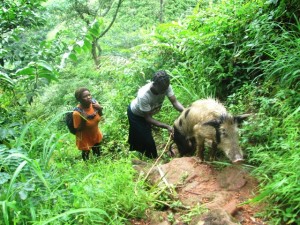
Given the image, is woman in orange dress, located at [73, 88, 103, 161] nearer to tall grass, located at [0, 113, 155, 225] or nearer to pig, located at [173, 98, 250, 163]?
pig, located at [173, 98, 250, 163]

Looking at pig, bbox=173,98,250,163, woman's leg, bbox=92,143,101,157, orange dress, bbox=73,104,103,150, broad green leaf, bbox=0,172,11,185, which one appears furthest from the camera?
woman's leg, bbox=92,143,101,157

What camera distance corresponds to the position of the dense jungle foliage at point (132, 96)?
9.89 feet

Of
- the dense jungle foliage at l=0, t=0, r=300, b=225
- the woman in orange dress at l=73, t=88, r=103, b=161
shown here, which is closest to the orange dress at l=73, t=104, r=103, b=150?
the woman in orange dress at l=73, t=88, r=103, b=161

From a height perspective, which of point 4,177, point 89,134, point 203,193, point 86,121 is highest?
point 4,177

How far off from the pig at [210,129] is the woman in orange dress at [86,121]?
1362 millimetres

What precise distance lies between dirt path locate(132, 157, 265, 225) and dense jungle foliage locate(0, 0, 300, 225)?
0.16 metres

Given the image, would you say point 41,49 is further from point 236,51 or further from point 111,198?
point 236,51

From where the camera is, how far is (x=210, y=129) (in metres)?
4.24

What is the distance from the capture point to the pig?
13.2 ft

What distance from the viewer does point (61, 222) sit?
114 inches

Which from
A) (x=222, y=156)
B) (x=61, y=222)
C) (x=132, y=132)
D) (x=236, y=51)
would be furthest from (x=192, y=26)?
(x=61, y=222)

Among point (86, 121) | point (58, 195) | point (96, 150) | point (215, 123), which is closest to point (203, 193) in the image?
point (215, 123)

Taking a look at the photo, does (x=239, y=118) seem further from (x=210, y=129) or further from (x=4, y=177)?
(x=4, y=177)

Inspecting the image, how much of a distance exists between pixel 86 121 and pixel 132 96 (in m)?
2.63
